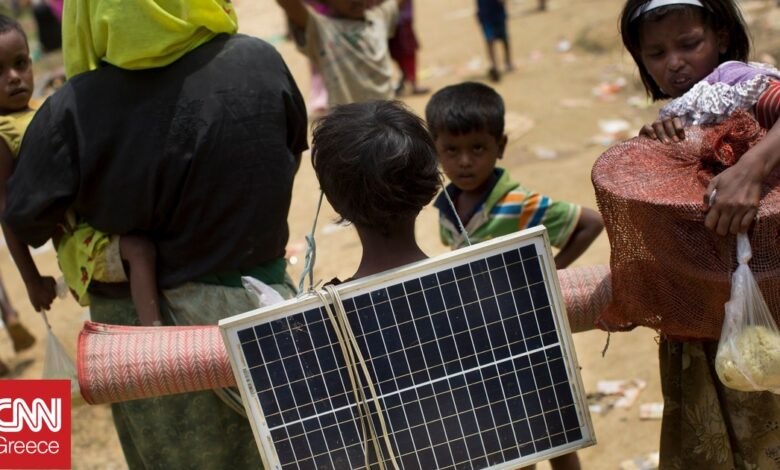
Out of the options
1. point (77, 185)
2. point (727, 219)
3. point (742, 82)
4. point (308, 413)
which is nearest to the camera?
point (727, 219)

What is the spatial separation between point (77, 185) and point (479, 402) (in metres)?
1.50

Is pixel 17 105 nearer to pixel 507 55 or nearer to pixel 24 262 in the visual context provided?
pixel 24 262

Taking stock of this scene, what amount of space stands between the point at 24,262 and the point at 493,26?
27.3 feet

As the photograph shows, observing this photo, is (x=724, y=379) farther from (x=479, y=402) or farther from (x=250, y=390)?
(x=250, y=390)

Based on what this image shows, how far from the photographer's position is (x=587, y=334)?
17.5ft

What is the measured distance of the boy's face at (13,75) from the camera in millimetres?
3551

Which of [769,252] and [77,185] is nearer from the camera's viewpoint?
[769,252]

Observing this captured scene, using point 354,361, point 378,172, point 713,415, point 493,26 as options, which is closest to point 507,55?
point 493,26

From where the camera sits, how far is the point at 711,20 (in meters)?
2.56

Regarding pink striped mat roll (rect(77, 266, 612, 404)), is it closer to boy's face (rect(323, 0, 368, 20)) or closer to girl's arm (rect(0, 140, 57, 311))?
girl's arm (rect(0, 140, 57, 311))

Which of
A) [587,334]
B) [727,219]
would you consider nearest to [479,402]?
[727,219]

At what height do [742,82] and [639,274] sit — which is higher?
[742,82]

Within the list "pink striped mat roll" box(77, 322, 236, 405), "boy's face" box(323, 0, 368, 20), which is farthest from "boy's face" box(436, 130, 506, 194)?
"boy's face" box(323, 0, 368, 20)

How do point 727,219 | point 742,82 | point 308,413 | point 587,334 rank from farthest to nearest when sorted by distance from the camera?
1. point 587,334
2. point 742,82
3. point 308,413
4. point 727,219
